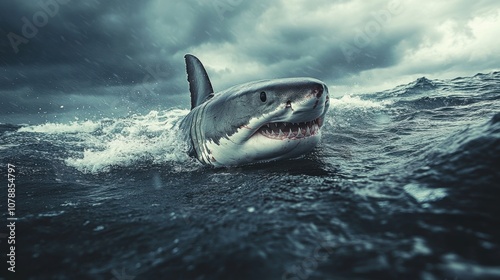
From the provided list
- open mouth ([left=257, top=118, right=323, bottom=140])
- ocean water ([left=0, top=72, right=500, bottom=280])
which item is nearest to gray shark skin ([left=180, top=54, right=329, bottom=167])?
open mouth ([left=257, top=118, right=323, bottom=140])

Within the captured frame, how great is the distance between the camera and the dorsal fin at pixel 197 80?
533cm

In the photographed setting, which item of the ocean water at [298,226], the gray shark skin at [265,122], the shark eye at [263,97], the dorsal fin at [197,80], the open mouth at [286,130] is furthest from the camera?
the dorsal fin at [197,80]

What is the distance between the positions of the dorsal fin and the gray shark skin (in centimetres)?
185

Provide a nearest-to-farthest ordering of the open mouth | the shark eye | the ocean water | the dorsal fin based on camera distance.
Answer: the ocean water, the shark eye, the open mouth, the dorsal fin

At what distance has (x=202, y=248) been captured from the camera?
1.14m

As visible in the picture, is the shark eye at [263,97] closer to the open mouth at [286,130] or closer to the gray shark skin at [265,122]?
the gray shark skin at [265,122]

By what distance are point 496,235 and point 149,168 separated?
13.1ft

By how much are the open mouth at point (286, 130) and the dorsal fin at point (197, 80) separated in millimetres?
2710

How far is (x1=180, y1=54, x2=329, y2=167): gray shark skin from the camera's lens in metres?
2.44

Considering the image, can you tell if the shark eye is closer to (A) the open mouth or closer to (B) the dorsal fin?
(A) the open mouth

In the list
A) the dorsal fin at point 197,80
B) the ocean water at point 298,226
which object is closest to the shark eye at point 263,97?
the ocean water at point 298,226

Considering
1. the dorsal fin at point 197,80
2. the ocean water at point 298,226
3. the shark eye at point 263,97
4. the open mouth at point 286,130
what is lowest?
the ocean water at point 298,226

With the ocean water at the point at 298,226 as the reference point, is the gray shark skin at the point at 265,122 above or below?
above

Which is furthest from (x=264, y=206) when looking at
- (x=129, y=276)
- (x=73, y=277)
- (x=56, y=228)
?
(x=56, y=228)
